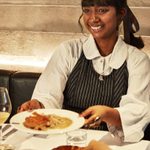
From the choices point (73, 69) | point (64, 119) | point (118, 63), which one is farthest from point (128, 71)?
point (64, 119)

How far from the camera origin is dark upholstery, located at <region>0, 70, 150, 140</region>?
2.43m

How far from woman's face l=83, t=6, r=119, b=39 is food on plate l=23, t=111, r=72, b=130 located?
0.61m

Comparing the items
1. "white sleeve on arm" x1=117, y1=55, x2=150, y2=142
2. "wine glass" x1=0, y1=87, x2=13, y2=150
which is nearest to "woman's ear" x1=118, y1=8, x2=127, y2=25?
"white sleeve on arm" x1=117, y1=55, x2=150, y2=142

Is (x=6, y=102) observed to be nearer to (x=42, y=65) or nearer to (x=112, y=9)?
(x=112, y=9)

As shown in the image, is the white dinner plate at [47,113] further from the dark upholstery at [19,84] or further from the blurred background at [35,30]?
the blurred background at [35,30]

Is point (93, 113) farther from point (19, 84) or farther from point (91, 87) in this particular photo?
point (19, 84)

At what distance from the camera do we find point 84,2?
6.29ft

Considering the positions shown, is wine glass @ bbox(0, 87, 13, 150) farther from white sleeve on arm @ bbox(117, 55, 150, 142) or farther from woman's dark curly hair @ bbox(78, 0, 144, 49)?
woman's dark curly hair @ bbox(78, 0, 144, 49)

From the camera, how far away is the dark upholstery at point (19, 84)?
7.97ft

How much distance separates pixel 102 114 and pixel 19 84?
3.14 feet

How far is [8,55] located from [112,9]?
1083 millimetres

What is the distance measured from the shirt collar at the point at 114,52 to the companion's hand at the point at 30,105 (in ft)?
1.41

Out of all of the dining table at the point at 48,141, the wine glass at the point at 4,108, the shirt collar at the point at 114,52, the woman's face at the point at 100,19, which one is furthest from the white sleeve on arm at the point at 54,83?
the wine glass at the point at 4,108

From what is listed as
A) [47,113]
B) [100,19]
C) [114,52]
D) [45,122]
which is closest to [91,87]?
[114,52]
